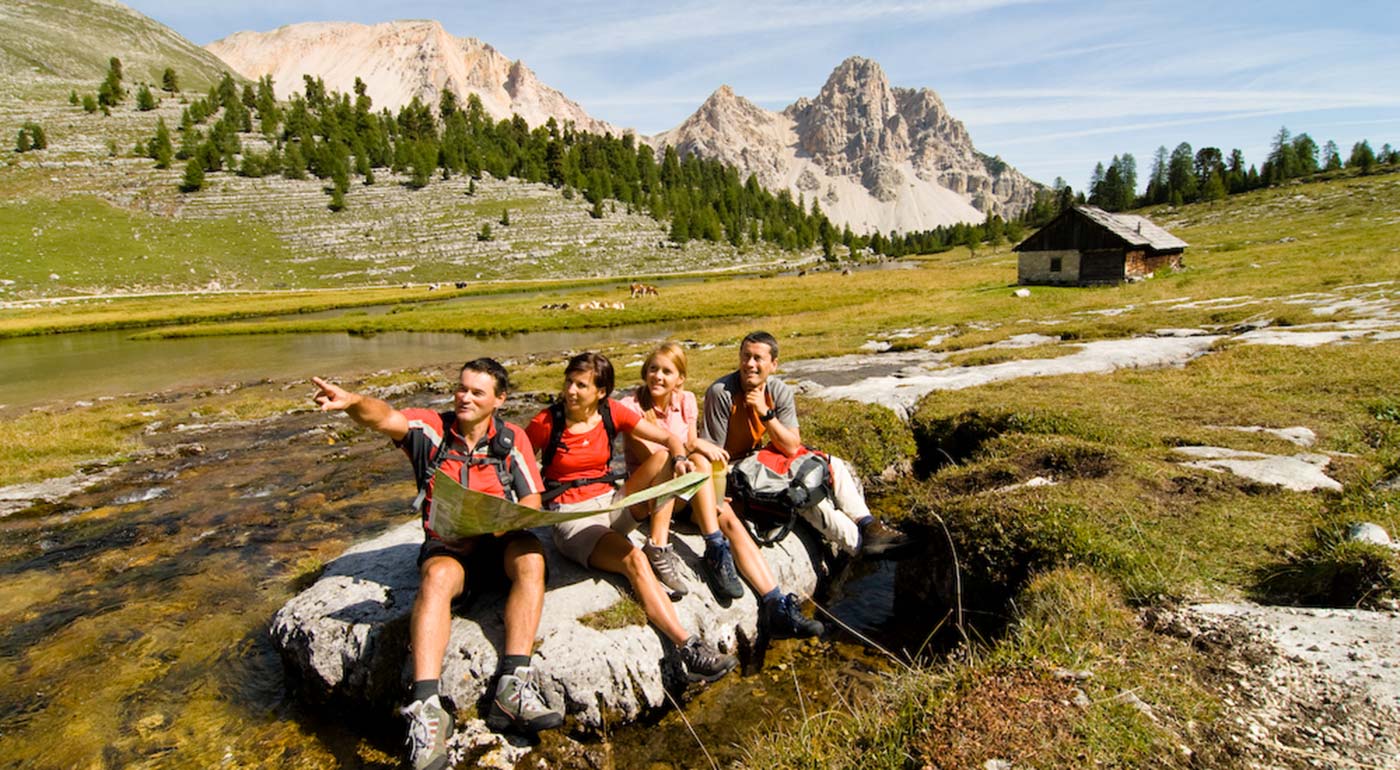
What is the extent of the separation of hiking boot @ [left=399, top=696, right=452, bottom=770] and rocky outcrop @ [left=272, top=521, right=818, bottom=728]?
1.32 feet

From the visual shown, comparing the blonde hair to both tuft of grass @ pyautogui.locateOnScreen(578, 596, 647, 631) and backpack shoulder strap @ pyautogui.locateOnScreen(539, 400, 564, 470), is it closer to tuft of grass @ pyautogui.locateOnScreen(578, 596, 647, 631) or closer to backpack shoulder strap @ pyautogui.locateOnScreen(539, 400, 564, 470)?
backpack shoulder strap @ pyautogui.locateOnScreen(539, 400, 564, 470)

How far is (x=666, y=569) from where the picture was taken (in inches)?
272

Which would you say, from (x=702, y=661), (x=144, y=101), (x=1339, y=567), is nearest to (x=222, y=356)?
(x=702, y=661)

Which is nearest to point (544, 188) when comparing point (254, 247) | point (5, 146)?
point (254, 247)

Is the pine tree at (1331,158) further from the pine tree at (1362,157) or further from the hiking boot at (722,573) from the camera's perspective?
the hiking boot at (722,573)

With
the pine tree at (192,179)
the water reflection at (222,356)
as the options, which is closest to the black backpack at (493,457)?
the water reflection at (222,356)

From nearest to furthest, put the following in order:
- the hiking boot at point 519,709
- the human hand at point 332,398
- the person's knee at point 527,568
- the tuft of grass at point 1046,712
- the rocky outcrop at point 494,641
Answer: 1. the tuft of grass at point 1046,712
2. the human hand at point 332,398
3. the hiking boot at point 519,709
4. the rocky outcrop at point 494,641
5. the person's knee at point 527,568

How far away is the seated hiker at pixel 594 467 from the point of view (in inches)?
264

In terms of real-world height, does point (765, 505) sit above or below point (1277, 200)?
below

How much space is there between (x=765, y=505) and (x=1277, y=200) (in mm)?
152510

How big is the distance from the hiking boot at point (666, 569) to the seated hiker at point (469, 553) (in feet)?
3.85

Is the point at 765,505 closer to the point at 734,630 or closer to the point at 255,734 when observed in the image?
the point at 734,630

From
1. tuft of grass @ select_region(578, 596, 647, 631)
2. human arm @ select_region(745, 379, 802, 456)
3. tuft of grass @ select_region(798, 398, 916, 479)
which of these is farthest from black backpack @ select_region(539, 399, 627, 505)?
tuft of grass @ select_region(798, 398, 916, 479)

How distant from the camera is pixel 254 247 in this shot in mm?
118500
